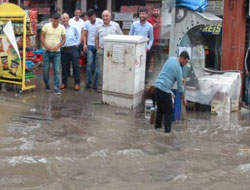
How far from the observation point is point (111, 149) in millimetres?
7031

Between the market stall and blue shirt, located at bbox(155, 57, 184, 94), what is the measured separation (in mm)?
3813

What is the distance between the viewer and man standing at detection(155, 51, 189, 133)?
26.4 feet

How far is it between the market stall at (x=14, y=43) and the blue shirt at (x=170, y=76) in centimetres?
381

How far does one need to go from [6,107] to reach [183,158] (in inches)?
170

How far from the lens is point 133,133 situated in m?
8.07

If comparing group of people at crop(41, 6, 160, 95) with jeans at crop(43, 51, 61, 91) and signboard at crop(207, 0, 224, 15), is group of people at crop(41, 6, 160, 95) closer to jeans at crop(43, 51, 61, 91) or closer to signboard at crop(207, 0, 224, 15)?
jeans at crop(43, 51, 61, 91)

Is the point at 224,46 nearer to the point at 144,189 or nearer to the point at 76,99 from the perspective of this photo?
the point at 76,99

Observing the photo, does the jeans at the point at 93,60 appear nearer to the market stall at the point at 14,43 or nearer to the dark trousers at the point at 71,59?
the dark trousers at the point at 71,59

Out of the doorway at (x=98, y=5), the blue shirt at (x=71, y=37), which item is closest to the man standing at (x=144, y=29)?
the blue shirt at (x=71, y=37)

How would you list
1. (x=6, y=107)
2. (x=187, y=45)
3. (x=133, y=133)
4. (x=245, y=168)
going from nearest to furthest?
(x=245, y=168) < (x=133, y=133) < (x=6, y=107) < (x=187, y=45)

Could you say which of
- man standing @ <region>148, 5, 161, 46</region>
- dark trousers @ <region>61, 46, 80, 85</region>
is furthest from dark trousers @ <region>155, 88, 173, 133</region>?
dark trousers @ <region>61, 46, 80, 85</region>

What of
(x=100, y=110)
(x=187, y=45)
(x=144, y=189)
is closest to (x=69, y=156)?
(x=144, y=189)

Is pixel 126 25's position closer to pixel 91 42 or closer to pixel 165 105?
pixel 91 42

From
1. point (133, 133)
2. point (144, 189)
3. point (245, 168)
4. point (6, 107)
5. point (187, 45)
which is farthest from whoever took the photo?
point (187, 45)
